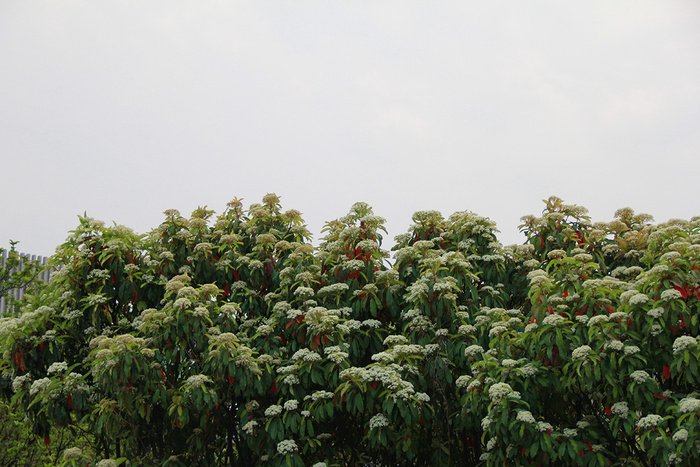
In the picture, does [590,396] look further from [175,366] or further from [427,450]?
[175,366]

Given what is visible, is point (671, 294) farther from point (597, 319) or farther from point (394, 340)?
point (394, 340)

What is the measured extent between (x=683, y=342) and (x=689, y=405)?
52 centimetres

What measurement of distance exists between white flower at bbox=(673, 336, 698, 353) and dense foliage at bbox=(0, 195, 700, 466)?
0.04 feet

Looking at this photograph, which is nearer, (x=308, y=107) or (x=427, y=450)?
(x=427, y=450)

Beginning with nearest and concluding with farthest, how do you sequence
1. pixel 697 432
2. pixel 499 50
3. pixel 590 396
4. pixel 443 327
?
pixel 697 432, pixel 590 396, pixel 443 327, pixel 499 50

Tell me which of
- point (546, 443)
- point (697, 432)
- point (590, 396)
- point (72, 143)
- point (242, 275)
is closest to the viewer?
A: point (697, 432)

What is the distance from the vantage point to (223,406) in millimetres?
6492

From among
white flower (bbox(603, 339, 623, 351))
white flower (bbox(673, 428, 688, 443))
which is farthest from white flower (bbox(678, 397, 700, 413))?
white flower (bbox(603, 339, 623, 351))

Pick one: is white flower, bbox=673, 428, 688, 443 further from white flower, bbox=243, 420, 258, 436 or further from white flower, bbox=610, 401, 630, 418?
white flower, bbox=243, 420, 258, 436

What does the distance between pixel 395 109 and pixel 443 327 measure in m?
4.24

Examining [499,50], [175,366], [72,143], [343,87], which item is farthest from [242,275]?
[499,50]

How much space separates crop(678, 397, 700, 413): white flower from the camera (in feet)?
14.7

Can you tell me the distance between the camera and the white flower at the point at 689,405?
4.47 meters

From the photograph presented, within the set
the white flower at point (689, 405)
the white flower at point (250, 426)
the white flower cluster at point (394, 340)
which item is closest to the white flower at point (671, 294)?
the white flower at point (689, 405)
